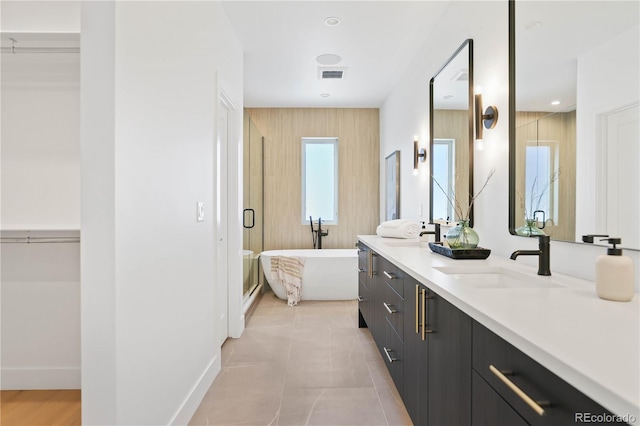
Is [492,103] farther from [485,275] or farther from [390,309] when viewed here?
[390,309]

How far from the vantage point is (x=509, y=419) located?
2.56ft

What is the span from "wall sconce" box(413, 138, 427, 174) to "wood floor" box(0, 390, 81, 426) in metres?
3.08

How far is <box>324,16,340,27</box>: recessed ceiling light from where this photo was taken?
268 centimetres

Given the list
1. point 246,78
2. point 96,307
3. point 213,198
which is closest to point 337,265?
point 213,198

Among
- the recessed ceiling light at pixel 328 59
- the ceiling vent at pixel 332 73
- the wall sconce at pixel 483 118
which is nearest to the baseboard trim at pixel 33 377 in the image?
the wall sconce at pixel 483 118

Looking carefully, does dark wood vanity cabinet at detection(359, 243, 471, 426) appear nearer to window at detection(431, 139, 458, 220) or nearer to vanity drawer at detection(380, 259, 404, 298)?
vanity drawer at detection(380, 259, 404, 298)

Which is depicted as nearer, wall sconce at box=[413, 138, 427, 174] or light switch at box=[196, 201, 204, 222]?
light switch at box=[196, 201, 204, 222]

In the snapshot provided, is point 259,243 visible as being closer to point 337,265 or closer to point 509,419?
point 337,265

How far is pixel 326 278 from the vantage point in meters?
4.22

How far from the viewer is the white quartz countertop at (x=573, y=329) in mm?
517

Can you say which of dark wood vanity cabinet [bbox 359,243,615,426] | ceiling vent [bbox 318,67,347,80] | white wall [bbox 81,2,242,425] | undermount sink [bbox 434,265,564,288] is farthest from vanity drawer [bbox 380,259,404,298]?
ceiling vent [bbox 318,67,347,80]

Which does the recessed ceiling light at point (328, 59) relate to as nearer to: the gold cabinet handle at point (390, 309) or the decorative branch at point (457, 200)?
the decorative branch at point (457, 200)

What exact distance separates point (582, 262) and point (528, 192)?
1.36ft

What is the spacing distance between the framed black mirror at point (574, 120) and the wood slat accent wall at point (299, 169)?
3.49 m
